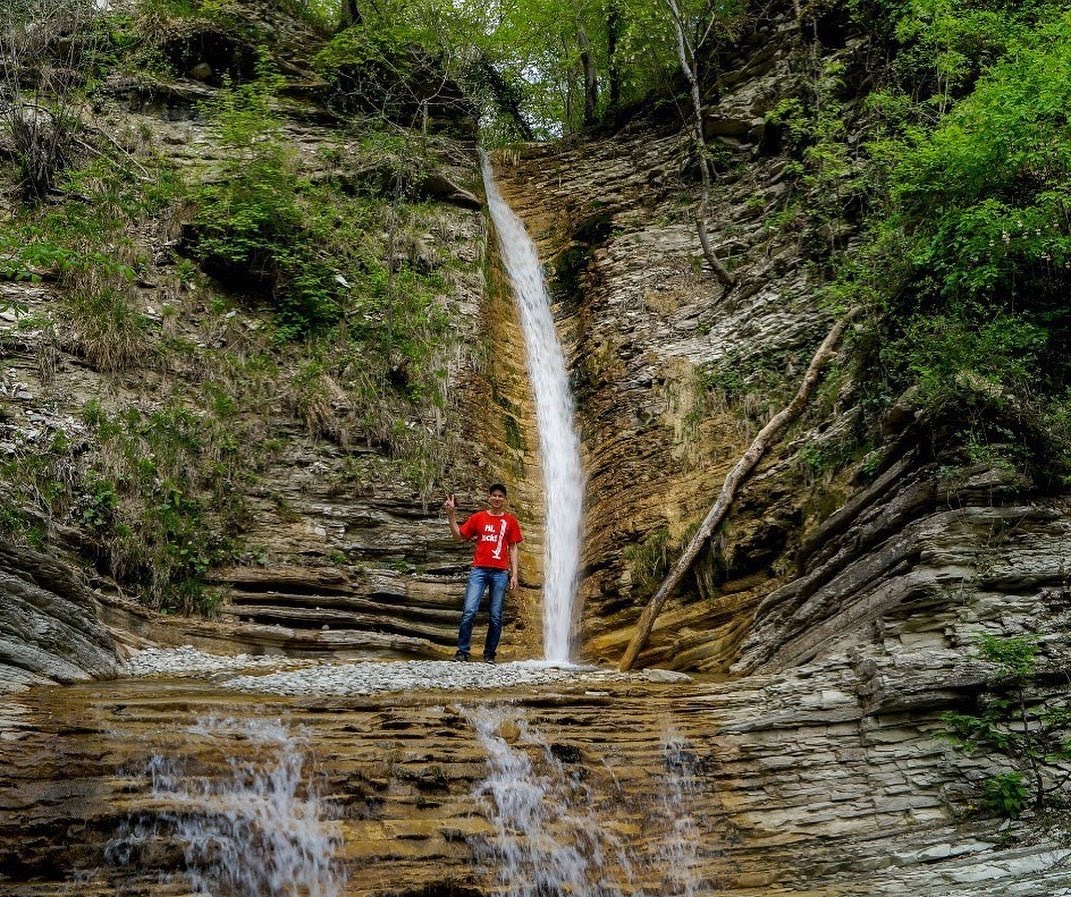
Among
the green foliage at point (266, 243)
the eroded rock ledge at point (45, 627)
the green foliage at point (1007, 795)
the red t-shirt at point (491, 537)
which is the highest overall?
the green foliage at point (266, 243)

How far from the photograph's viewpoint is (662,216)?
16891mm

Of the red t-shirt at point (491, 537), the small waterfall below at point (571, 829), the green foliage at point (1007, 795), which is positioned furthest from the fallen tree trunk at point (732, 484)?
the green foliage at point (1007, 795)

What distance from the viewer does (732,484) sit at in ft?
35.3

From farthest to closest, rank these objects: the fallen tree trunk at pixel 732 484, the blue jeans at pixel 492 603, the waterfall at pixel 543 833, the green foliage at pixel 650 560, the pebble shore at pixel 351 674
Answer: the green foliage at pixel 650 560, the fallen tree trunk at pixel 732 484, the blue jeans at pixel 492 603, the pebble shore at pixel 351 674, the waterfall at pixel 543 833

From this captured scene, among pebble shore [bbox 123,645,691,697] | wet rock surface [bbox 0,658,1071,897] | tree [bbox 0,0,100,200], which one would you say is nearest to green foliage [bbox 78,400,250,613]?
pebble shore [bbox 123,645,691,697]

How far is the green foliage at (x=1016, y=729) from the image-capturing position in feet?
20.1

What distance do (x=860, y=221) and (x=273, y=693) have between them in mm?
9800

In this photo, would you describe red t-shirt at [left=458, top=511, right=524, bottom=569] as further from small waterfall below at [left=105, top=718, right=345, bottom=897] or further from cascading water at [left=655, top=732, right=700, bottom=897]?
small waterfall below at [left=105, top=718, right=345, bottom=897]

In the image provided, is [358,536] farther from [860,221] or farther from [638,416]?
[860,221]

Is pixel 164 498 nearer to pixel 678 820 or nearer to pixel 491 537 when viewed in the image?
pixel 491 537

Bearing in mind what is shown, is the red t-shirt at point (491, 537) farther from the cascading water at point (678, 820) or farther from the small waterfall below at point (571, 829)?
the cascading water at point (678, 820)

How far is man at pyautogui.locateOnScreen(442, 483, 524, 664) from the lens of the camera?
9.83m

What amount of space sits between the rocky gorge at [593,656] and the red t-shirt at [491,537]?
3.74 ft

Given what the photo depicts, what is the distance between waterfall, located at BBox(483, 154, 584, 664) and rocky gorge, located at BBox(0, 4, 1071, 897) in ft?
0.87
